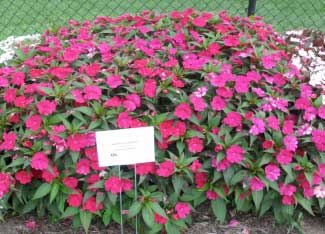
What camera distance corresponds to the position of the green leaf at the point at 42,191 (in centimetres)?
278

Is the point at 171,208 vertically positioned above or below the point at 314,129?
below

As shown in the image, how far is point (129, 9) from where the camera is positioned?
7.80 meters

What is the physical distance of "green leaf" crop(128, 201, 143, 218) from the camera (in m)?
2.73

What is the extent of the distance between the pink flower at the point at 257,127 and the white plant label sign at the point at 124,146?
63 centimetres

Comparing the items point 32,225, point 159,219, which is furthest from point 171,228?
point 32,225

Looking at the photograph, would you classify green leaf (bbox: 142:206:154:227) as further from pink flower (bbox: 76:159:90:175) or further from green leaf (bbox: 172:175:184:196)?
pink flower (bbox: 76:159:90:175)

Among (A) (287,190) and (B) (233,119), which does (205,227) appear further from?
(B) (233,119)

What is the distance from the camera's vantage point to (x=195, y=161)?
2.84 meters

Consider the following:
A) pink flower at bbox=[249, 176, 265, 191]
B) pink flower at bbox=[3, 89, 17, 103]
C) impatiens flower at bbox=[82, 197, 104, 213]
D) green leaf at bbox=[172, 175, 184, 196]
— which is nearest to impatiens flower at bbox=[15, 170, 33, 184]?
impatiens flower at bbox=[82, 197, 104, 213]

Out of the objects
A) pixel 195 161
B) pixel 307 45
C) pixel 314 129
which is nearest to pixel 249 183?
pixel 195 161

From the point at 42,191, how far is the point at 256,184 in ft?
3.79

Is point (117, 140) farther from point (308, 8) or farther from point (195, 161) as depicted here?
point (308, 8)

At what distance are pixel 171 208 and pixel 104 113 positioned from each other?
0.65 meters

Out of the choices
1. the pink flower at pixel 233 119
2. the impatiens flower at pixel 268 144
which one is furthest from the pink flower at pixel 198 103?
the impatiens flower at pixel 268 144
